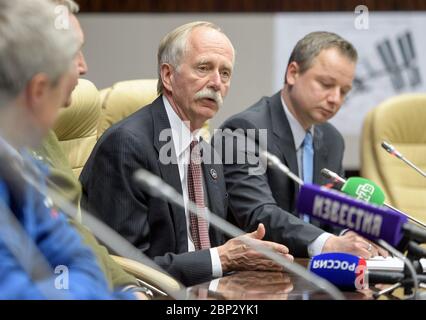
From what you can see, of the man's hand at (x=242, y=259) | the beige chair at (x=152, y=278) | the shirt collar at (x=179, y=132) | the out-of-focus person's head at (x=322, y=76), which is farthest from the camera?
the out-of-focus person's head at (x=322, y=76)

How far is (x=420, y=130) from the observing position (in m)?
4.36

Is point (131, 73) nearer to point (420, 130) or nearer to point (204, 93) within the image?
point (420, 130)

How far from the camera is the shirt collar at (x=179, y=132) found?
2.84m

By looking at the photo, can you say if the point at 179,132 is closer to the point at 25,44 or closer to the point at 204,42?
the point at 204,42

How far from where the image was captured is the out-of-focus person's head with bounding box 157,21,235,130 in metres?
2.99

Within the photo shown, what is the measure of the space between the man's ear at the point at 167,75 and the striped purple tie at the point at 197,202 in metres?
0.28

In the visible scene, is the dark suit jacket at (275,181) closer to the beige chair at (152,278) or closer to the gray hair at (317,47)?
the gray hair at (317,47)

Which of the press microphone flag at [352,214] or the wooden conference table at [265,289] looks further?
the wooden conference table at [265,289]

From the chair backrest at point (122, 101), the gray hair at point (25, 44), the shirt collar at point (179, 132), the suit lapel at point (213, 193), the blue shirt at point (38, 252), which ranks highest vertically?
the gray hair at point (25, 44)

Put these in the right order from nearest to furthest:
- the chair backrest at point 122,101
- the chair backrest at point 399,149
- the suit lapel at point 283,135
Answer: the suit lapel at point 283,135
the chair backrest at point 122,101
the chair backrest at point 399,149

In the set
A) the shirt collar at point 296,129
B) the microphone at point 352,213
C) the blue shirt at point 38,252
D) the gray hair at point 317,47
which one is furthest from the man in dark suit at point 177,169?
the blue shirt at point 38,252

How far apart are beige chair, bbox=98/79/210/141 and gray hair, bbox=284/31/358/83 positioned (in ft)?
2.05

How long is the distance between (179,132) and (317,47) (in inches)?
38.3

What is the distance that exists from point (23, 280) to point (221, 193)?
1.61m
